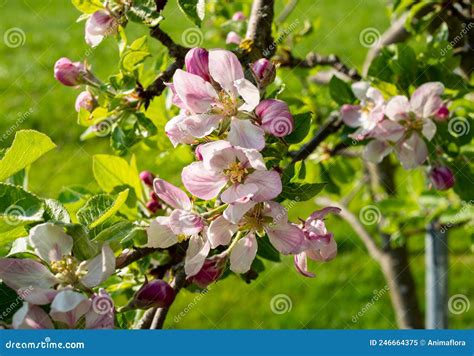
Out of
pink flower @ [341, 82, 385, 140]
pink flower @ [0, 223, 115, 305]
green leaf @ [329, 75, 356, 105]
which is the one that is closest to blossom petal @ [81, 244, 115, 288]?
pink flower @ [0, 223, 115, 305]

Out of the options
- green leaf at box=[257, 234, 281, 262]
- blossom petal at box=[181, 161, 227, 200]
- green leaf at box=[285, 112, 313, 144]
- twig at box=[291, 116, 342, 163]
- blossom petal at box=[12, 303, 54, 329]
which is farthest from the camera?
twig at box=[291, 116, 342, 163]

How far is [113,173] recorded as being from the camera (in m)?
1.37

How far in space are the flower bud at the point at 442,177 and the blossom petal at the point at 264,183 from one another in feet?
1.95

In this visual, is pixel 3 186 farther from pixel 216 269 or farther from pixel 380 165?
pixel 380 165

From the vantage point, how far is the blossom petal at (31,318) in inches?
34.4

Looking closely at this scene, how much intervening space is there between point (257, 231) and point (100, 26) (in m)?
0.46

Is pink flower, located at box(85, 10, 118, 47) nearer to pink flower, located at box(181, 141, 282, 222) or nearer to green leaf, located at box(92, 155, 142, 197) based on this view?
green leaf, located at box(92, 155, 142, 197)

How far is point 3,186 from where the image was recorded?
978mm

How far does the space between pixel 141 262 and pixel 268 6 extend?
0.47 m

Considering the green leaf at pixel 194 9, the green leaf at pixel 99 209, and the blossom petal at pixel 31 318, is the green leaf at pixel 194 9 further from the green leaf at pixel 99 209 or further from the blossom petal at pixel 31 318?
the blossom petal at pixel 31 318

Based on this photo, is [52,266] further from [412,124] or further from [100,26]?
[412,124]

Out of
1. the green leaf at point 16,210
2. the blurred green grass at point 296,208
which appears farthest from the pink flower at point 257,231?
the blurred green grass at point 296,208

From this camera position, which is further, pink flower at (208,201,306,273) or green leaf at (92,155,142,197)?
green leaf at (92,155,142,197)

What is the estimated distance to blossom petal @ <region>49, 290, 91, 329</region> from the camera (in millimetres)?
875
